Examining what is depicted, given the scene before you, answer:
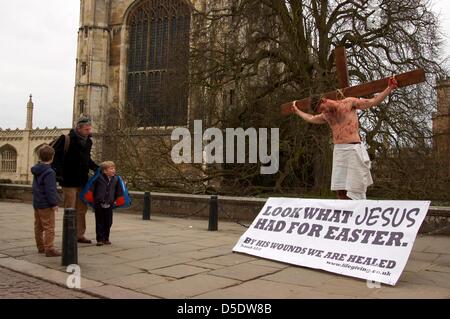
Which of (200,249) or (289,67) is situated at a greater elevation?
(289,67)

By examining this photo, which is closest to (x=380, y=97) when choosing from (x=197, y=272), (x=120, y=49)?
(x=197, y=272)

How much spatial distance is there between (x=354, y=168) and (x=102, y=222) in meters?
4.00

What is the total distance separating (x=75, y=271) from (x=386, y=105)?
11.1 meters

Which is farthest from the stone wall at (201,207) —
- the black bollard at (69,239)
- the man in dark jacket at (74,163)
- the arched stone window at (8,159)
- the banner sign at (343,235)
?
the arched stone window at (8,159)

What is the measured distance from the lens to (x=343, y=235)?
19.1ft

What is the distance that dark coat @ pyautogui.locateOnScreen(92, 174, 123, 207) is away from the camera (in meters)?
7.56

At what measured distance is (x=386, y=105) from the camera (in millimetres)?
14203

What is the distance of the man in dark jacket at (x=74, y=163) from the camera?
292 inches

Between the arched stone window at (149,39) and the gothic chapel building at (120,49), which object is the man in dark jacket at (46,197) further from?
the gothic chapel building at (120,49)

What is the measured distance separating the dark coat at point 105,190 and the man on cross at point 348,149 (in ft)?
11.3
